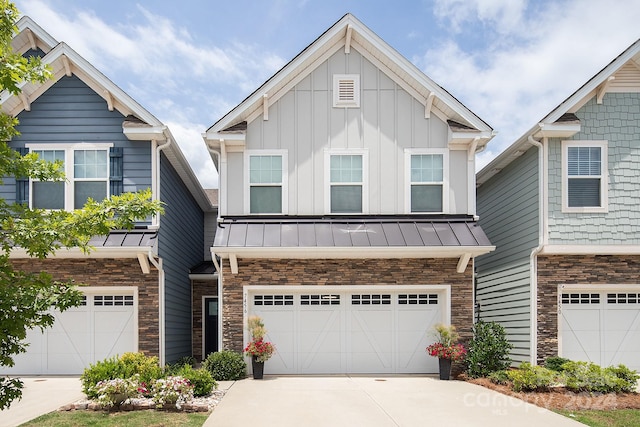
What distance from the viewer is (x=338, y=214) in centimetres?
1390

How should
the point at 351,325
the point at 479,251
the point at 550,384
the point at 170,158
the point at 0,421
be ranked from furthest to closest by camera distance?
the point at 170,158 → the point at 351,325 → the point at 479,251 → the point at 550,384 → the point at 0,421

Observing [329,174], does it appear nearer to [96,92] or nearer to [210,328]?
[96,92]

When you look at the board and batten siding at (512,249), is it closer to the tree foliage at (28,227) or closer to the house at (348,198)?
the house at (348,198)

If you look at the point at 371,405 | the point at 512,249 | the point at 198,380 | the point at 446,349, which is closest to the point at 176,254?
the point at 198,380

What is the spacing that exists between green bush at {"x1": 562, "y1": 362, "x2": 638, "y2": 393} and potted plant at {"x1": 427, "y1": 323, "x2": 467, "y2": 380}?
2370 millimetres

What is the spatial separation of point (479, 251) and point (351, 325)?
3580mm

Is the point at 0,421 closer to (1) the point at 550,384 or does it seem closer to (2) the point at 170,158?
(2) the point at 170,158

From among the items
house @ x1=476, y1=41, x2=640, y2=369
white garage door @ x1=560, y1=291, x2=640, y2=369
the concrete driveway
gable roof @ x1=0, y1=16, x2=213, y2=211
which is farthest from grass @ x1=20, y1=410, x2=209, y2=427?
white garage door @ x1=560, y1=291, x2=640, y2=369

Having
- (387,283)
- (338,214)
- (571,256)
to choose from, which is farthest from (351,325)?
(571,256)

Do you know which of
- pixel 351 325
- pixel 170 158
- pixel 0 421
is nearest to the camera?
pixel 0 421

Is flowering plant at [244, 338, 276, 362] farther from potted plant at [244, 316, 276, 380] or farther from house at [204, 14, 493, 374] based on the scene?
house at [204, 14, 493, 374]

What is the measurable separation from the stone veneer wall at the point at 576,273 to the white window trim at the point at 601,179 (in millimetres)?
1143

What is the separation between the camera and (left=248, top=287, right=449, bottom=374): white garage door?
541 inches

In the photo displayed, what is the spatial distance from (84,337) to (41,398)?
3.15 metres
